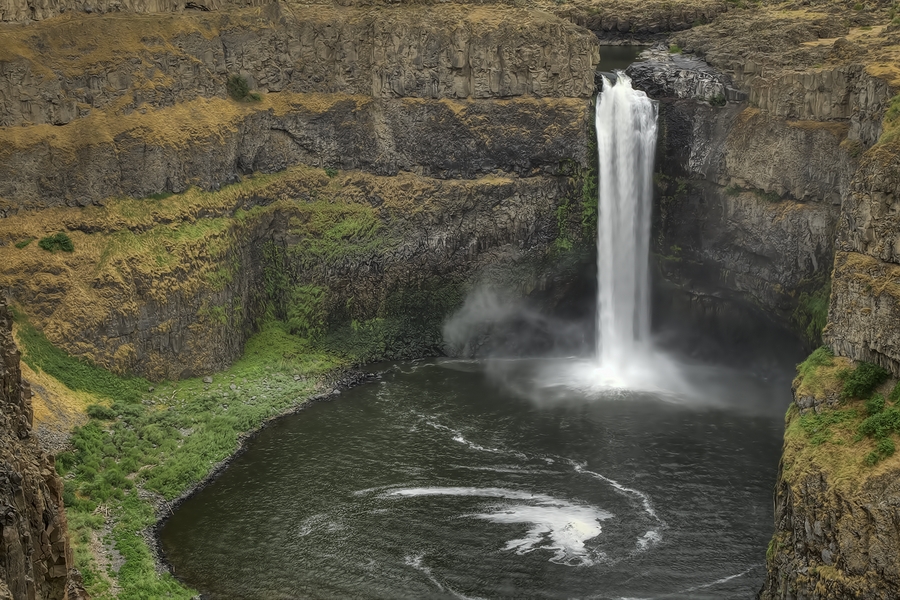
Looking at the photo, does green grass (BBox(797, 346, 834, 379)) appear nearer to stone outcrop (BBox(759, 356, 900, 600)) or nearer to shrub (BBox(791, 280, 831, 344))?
stone outcrop (BBox(759, 356, 900, 600))

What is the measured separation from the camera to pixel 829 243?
203 feet

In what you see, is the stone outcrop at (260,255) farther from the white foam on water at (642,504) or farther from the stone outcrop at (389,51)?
the white foam on water at (642,504)

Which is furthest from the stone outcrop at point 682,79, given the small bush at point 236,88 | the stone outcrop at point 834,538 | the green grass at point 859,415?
the stone outcrop at point 834,538

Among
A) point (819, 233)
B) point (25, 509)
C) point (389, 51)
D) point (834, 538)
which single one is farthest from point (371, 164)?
point (25, 509)

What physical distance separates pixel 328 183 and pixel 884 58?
121 feet

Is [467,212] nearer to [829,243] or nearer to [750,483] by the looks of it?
[829,243]


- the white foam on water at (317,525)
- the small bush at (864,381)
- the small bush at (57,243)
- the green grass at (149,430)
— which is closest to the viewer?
the small bush at (864,381)

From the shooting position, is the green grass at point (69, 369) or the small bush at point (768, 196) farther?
the small bush at point (768, 196)

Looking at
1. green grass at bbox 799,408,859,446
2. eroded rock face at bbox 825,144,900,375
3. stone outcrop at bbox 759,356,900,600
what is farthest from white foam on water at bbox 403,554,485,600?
eroded rock face at bbox 825,144,900,375

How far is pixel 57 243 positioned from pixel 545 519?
3352 cm

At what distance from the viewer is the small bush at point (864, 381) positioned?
3959 centimetres

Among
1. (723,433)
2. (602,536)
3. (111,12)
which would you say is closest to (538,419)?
(723,433)

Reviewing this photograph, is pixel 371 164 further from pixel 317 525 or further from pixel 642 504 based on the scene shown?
pixel 642 504

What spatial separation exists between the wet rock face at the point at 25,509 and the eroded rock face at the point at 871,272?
97.9 ft
